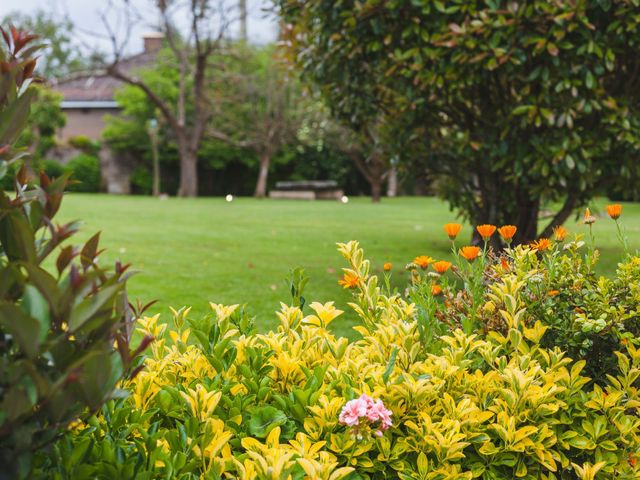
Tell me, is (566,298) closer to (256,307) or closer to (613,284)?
(613,284)

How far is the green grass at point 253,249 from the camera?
22.0ft

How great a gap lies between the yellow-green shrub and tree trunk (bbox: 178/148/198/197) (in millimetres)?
32020

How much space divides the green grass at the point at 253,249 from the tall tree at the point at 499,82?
166 centimetres

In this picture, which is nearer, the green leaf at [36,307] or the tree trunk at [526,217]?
the green leaf at [36,307]

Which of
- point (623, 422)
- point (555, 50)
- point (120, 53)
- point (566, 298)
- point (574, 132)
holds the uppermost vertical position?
point (120, 53)

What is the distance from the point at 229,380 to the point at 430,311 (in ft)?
2.32

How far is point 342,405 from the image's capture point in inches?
73.9

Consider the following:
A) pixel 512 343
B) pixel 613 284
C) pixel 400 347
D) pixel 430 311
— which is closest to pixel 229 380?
pixel 400 347

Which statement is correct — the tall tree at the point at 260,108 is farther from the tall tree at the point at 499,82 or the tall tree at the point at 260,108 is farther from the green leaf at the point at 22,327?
the green leaf at the point at 22,327

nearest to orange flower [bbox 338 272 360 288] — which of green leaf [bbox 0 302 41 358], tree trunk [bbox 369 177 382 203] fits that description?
green leaf [bbox 0 302 41 358]

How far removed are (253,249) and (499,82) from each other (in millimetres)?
4904

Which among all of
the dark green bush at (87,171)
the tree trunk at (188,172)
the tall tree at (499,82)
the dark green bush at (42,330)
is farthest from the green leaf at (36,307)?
the dark green bush at (87,171)

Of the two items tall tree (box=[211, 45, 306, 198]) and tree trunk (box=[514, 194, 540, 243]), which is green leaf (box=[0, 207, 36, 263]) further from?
tall tree (box=[211, 45, 306, 198])

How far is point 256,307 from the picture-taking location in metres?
6.11
